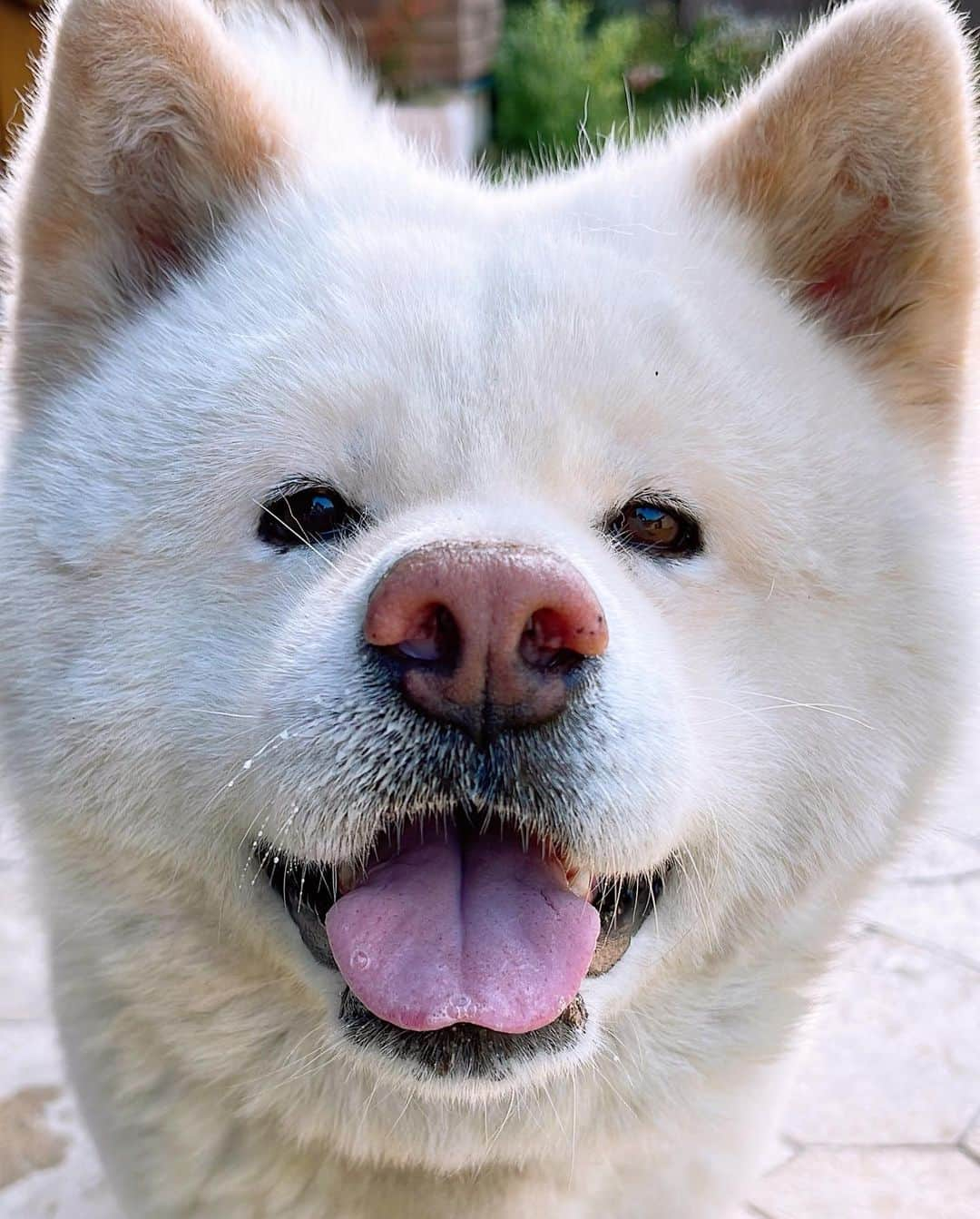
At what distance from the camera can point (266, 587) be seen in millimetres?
1900

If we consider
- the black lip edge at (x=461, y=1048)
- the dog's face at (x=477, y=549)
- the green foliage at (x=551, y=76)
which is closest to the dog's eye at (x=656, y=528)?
the dog's face at (x=477, y=549)

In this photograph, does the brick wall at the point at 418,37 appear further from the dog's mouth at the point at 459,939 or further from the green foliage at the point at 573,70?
the dog's mouth at the point at 459,939

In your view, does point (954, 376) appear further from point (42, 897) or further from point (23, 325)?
point (42, 897)

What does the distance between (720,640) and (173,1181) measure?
130 cm

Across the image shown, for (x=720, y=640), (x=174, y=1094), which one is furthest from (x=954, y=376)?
(x=174, y=1094)

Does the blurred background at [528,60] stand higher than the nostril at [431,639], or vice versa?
the blurred background at [528,60]

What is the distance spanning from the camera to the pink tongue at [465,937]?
164cm

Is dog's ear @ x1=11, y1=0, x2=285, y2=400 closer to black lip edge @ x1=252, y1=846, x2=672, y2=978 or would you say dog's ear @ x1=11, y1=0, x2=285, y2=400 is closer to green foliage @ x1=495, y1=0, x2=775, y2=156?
black lip edge @ x1=252, y1=846, x2=672, y2=978

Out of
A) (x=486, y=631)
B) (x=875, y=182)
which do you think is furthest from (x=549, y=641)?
(x=875, y=182)

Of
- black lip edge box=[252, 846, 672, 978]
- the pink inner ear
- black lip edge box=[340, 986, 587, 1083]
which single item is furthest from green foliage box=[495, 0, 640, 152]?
black lip edge box=[340, 986, 587, 1083]

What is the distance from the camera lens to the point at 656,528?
1940mm

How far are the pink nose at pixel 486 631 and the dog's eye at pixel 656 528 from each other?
1.17 feet

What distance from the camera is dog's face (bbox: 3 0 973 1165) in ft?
5.46

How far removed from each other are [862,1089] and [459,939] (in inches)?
91.3
